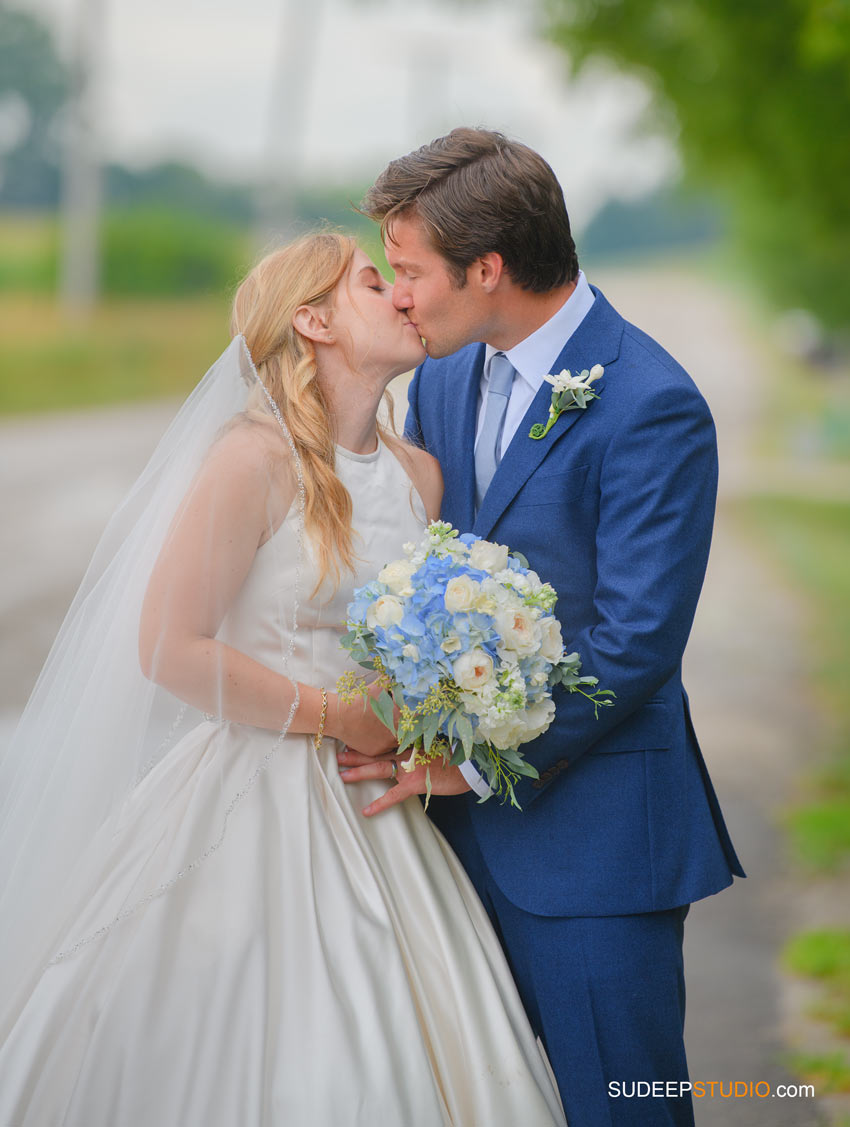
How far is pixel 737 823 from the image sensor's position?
6.80 m

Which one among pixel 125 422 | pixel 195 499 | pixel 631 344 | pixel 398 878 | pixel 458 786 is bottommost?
pixel 125 422

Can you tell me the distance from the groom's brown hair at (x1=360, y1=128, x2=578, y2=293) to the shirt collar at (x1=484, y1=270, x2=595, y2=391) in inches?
2.9

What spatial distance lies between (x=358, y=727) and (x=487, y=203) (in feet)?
4.16

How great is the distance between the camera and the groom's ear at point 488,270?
2926 mm

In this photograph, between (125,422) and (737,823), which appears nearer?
(737,823)

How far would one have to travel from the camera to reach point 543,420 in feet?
9.54

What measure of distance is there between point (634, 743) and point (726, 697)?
6.73 m

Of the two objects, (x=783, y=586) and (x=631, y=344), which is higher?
(x=631, y=344)

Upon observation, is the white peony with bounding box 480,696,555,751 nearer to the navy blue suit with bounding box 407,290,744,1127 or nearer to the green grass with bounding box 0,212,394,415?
the navy blue suit with bounding box 407,290,744,1127

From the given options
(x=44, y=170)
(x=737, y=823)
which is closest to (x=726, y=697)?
(x=737, y=823)

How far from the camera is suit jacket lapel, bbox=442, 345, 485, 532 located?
3.11 m

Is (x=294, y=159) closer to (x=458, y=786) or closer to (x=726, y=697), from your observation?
(x=726, y=697)

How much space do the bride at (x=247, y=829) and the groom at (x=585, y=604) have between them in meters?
0.13

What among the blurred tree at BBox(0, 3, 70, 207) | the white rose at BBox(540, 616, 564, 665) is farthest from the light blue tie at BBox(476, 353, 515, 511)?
the blurred tree at BBox(0, 3, 70, 207)
